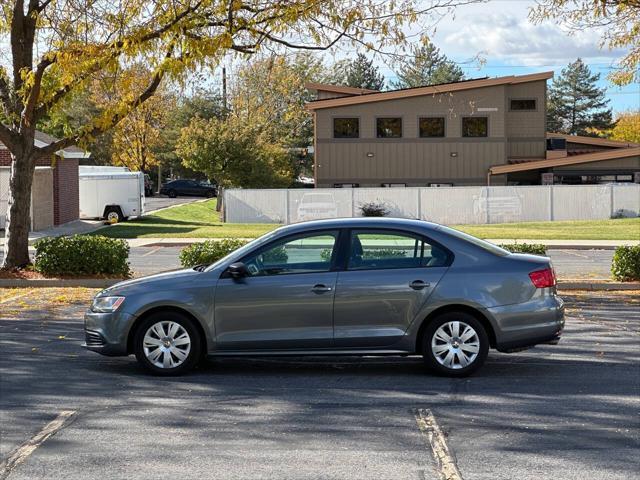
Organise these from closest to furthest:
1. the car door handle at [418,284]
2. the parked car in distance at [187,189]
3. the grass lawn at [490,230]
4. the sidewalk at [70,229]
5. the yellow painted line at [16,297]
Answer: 1. the car door handle at [418,284]
2. the yellow painted line at [16,297]
3. the grass lawn at [490,230]
4. the sidewalk at [70,229]
5. the parked car in distance at [187,189]

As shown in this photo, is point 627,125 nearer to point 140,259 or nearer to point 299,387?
point 140,259

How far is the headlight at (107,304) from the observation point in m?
9.69

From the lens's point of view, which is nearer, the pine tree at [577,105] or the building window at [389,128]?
the building window at [389,128]

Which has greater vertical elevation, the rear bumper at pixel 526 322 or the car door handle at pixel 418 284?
the car door handle at pixel 418 284

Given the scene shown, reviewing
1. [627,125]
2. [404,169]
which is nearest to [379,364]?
[404,169]

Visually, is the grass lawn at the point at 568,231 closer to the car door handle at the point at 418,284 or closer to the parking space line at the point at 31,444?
the car door handle at the point at 418,284

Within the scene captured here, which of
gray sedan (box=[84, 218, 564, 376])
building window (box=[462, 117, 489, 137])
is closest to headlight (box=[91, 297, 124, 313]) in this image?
gray sedan (box=[84, 218, 564, 376])

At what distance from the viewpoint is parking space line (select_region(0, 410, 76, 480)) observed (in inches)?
260

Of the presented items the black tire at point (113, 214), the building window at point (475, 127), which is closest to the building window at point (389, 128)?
the building window at point (475, 127)

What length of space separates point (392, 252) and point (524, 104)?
38.4 m

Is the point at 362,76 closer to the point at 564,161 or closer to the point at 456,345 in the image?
the point at 564,161

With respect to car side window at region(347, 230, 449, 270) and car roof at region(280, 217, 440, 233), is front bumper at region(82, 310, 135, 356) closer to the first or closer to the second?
car roof at region(280, 217, 440, 233)

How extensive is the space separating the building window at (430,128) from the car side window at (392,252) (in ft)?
120

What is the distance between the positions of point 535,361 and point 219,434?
427 centimetres
